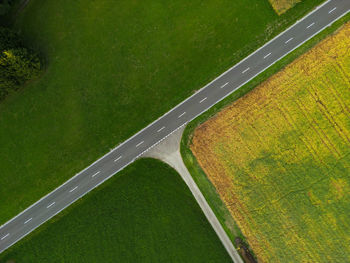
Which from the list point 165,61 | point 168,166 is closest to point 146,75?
point 165,61

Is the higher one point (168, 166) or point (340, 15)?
point (340, 15)

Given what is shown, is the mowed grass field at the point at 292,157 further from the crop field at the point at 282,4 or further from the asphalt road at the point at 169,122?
the crop field at the point at 282,4

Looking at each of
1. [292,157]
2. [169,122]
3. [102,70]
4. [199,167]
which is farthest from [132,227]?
[292,157]

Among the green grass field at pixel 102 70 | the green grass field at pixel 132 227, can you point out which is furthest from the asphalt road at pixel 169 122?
the green grass field at pixel 132 227

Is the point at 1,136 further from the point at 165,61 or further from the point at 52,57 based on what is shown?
the point at 165,61

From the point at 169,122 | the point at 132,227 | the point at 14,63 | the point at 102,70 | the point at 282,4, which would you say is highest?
the point at 14,63

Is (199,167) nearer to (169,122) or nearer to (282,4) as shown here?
(169,122)
